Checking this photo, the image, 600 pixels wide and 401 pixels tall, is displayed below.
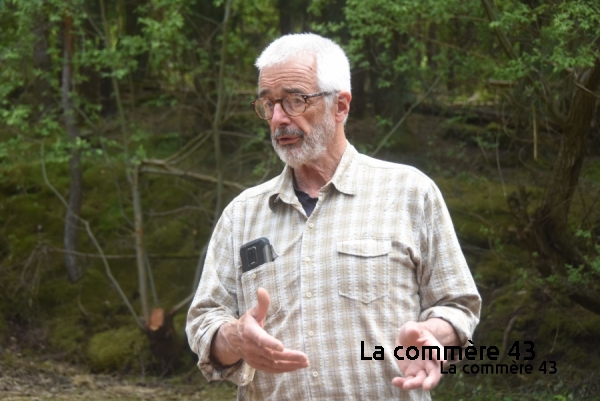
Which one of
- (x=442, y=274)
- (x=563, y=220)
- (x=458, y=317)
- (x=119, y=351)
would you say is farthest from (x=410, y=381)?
(x=119, y=351)

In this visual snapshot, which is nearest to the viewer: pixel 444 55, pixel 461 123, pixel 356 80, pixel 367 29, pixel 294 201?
pixel 294 201

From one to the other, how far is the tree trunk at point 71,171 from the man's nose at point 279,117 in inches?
259

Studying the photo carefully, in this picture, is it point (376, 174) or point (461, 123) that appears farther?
point (461, 123)

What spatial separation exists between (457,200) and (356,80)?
2.24 meters

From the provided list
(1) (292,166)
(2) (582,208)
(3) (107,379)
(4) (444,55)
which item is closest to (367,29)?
(4) (444,55)

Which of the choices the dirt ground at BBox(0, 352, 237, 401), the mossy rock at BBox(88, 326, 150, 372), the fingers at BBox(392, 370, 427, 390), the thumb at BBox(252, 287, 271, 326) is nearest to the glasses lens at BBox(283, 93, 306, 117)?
the thumb at BBox(252, 287, 271, 326)

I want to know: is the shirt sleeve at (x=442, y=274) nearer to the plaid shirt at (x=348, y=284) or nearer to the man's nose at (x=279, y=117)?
the plaid shirt at (x=348, y=284)

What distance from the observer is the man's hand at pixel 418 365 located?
2.13 metres

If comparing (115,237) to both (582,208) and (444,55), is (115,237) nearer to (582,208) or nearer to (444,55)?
(444,55)

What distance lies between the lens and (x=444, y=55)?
8.21 m

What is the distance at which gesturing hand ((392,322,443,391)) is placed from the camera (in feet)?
6.98

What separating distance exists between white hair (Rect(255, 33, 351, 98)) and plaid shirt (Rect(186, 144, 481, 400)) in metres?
0.27

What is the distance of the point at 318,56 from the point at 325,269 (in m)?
0.68

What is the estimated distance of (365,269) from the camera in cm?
242
